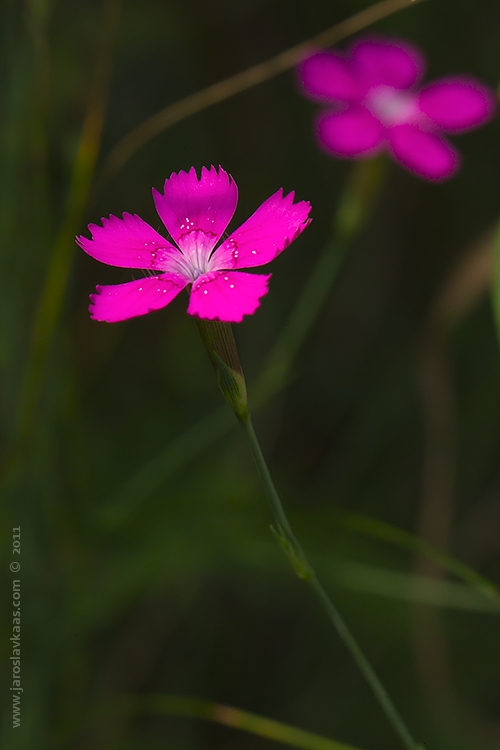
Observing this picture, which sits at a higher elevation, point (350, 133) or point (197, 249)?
point (350, 133)

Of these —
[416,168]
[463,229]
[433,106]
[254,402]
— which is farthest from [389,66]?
[463,229]

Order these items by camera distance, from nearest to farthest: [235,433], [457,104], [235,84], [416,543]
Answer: [416,543]
[235,84]
[457,104]
[235,433]

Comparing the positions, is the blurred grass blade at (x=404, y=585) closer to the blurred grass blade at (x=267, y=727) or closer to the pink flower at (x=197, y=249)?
the blurred grass blade at (x=267, y=727)

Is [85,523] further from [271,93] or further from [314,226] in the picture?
[271,93]

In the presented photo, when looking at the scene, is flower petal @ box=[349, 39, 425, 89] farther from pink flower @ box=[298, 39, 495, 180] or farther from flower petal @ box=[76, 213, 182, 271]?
flower petal @ box=[76, 213, 182, 271]

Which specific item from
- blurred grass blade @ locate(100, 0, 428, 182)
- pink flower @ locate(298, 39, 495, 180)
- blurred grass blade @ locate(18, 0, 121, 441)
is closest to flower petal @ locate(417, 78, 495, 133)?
pink flower @ locate(298, 39, 495, 180)

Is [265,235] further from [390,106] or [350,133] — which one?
[390,106]

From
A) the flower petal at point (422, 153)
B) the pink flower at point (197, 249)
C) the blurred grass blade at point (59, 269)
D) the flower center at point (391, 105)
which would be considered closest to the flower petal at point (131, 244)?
the pink flower at point (197, 249)

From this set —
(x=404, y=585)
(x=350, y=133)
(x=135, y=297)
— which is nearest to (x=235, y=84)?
(x=350, y=133)
